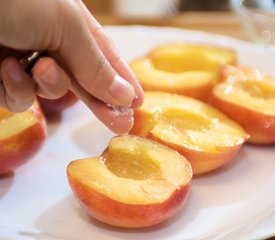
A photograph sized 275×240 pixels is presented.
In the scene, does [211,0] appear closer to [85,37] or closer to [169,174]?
[169,174]

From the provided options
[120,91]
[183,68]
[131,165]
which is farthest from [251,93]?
[120,91]

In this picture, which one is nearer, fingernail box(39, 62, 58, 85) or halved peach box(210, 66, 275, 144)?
fingernail box(39, 62, 58, 85)

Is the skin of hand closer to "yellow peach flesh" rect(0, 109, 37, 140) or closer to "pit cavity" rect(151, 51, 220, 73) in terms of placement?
"yellow peach flesh" rect(0, 109, 37, 140)

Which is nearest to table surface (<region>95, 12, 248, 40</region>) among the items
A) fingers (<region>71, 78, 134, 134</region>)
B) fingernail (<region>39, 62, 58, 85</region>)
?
fingers (<region>71, 78, 134, 134</region>)

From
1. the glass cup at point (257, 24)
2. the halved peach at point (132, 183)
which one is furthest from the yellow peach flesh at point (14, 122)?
the glass cup at point (257, 24)

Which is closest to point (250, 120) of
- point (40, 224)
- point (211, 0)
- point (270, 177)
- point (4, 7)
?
point (270, 177)

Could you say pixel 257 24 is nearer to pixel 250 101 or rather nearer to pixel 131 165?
pixel 250 101

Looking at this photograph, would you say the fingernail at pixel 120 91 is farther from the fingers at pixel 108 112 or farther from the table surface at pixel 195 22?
the table surface at pixel 195 22
